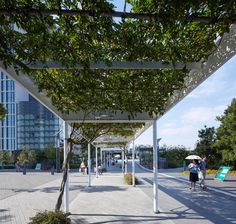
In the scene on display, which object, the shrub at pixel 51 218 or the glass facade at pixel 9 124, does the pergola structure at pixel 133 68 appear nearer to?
the shrub at pixel 51 218

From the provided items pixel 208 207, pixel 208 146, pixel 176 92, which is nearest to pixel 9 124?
pixel 208 146

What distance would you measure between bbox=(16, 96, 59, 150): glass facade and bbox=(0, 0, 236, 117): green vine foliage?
337ft

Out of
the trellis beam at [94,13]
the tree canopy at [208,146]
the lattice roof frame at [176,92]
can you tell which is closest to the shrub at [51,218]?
the lattice roof frame at [176,92]

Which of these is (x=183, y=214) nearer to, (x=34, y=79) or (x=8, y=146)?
(x=34, y=79)

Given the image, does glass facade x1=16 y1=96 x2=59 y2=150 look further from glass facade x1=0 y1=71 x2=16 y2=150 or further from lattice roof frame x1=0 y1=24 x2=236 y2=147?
lattice roof frame x1=0 y1=24 x2=236 y2=147

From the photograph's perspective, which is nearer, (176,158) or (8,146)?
(176,158)

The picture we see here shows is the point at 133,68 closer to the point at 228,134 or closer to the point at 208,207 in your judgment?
the point at 208,207

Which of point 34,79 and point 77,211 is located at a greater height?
point 34,79

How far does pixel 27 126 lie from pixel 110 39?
108 metres

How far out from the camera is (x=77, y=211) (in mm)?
13023

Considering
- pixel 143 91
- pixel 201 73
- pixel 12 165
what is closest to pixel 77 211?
pixel 143 91

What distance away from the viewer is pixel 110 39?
5016 millimetres

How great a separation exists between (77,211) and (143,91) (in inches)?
234


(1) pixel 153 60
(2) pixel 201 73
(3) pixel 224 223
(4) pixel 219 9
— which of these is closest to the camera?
(4) pixel 219 9
